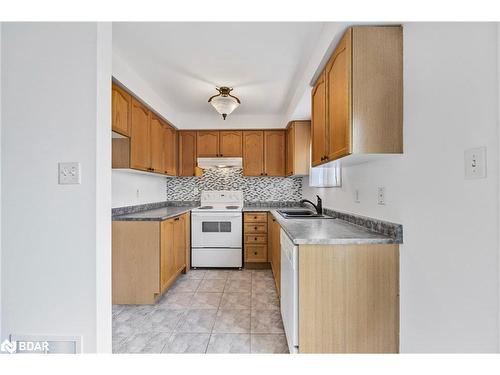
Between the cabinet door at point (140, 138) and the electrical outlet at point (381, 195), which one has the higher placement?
the cabinet door at point (140, 138)

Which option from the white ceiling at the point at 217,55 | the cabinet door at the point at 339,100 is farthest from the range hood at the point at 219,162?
the cabinet door at the point at 339,100

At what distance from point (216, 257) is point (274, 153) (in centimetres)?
177

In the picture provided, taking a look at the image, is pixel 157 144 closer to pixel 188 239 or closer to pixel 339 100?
pixel 188 239

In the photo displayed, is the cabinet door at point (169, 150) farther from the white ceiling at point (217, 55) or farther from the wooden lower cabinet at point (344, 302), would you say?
the wooden lower cabinet at point (344, 302)

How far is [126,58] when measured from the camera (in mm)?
2232

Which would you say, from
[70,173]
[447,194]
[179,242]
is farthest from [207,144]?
[447,194]

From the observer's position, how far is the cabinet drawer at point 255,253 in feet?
11.7

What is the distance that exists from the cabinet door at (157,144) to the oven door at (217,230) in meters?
0.89

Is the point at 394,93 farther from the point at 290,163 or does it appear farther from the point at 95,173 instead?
the point at 290,163

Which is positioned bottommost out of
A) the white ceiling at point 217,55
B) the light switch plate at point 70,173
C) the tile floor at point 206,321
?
the tile floor at point 206,321

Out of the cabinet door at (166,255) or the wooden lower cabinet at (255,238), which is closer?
the cabinet door at (166,255)

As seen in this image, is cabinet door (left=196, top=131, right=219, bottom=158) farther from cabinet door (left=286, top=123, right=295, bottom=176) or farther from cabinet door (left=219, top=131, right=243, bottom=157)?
cabinet door (left=286, top=123, right=295, bottom=176)

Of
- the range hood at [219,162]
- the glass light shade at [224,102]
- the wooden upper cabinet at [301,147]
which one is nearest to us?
the glass light shade at [224,102]
